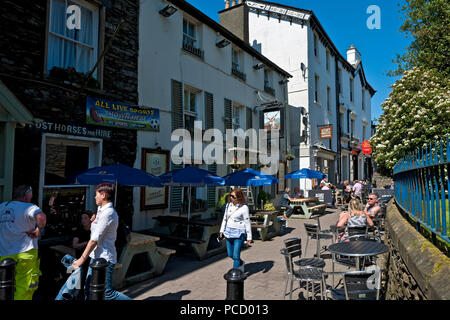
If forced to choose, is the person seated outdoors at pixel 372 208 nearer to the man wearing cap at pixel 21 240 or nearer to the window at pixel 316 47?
the man wearing cap at pixel 21 240

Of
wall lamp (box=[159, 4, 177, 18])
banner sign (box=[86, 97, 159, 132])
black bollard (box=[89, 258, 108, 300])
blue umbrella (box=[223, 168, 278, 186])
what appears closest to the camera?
black bollard (box=[89, 258, 108, 300])

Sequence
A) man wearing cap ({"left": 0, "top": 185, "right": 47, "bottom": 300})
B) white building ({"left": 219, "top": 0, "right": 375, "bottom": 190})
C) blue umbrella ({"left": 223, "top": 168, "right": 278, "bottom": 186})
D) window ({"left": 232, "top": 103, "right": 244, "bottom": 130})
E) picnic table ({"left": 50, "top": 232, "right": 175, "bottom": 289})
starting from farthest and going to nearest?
white building ({"left": 219, "top": 0, "right": 375, "bottom": 190}), window ({"left": 232, "top": 103, "right": 244, "bottom": 130}), blue umbrella ({"left": 223, "top": 168, "right": 278, "bottom": 186}), picnic table ({"left": 50, "top": 232, "right": 175, "bottom": 289}), man wearing cap ({"left": 0, "top": 185, "right": 47, "bottom": 300})

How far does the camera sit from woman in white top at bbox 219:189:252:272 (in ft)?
18.9

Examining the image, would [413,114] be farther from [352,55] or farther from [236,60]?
[352,55]

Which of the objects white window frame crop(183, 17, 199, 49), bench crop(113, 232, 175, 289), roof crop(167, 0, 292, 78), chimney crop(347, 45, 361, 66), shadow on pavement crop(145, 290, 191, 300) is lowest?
shadow on pavement crop(145, 290, 191, 300)

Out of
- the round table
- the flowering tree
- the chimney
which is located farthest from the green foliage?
the chimney

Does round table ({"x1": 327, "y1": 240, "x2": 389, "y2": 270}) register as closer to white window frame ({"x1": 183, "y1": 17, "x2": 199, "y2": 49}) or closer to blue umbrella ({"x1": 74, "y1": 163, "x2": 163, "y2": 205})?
blue umbrella ({"x1": 74, "y1": 163, "x2": 163, "y2": 205})

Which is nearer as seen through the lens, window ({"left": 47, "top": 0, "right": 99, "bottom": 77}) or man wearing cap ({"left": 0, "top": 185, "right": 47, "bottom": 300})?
man wearing cap ({"left": 0, "top": 185, "right": 47, "bottom": 300})

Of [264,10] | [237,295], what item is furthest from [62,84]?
[264,10]

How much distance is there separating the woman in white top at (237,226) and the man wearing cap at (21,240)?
3.17 m

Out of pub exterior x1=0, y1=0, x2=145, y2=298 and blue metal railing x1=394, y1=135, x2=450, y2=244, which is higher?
pub exterior x1=0, y1=0, x2=145, y2=298

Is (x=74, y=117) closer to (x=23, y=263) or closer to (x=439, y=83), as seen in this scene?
(x=23, y=263)

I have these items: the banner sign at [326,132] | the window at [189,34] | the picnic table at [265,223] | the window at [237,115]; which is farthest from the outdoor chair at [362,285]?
the banner sign at [326,132]

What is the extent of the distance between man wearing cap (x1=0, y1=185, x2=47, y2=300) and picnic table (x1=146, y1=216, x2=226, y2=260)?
3.67 metres
